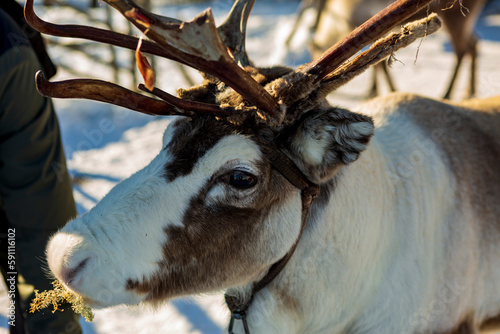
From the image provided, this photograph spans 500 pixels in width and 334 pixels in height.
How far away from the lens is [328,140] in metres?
1.62

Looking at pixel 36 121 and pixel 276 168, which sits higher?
pixel 36 121

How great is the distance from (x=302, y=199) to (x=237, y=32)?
805 millimetres

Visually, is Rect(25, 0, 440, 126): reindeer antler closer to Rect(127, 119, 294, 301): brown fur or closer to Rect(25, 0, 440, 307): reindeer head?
Rect(25, 0, 440, 307): reindeer head

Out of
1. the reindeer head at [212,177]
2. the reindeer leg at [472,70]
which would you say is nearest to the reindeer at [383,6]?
the reindeer leg at [472,70]

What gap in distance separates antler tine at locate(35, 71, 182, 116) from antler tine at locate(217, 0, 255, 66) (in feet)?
1.50

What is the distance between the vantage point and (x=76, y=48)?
6.57 m

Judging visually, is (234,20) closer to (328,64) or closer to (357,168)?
(328,64)

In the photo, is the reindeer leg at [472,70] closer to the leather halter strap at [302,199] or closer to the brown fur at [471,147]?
the brown fur at [471,147]

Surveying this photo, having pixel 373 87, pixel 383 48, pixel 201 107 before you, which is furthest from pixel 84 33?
pixel 373 87

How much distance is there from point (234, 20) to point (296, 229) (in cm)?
96

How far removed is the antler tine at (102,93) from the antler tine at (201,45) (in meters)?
0.29

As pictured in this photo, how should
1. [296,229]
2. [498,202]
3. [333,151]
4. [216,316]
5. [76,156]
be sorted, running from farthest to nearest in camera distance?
[76,156] < [216,316] < [498,202] < [296,229] < [333,151]

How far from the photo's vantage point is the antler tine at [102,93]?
1.61 metres

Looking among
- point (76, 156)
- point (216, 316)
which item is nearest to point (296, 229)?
point (216, 316)
